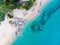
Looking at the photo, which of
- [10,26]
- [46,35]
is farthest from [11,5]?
[46,35]

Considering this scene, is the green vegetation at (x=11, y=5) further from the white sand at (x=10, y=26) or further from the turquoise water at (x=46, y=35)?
the turquoise water at (x=46, y=35)

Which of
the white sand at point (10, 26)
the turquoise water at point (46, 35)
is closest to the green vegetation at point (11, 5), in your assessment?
the white sand at point (10, 26)

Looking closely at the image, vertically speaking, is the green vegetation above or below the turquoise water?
above

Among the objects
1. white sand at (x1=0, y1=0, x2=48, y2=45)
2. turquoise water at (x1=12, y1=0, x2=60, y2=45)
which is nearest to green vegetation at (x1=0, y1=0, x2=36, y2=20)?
white sand at (x1=0, y1=0, x2=48, y2=45)

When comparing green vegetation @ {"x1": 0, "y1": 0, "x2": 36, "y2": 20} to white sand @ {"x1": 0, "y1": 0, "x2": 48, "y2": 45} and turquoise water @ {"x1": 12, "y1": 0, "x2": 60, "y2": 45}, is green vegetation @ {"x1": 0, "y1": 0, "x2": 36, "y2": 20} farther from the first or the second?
turquoise water @ {"x1": 12, "y1": 0, "x2": 60, "y2": 45}

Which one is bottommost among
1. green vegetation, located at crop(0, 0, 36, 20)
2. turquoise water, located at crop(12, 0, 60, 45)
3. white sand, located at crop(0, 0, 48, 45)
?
turquoise water, located at crop(12, 0, 60, 45)

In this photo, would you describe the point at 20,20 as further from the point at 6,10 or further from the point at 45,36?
the point at 45,36

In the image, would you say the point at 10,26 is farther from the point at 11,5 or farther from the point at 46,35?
the point at 46,35
